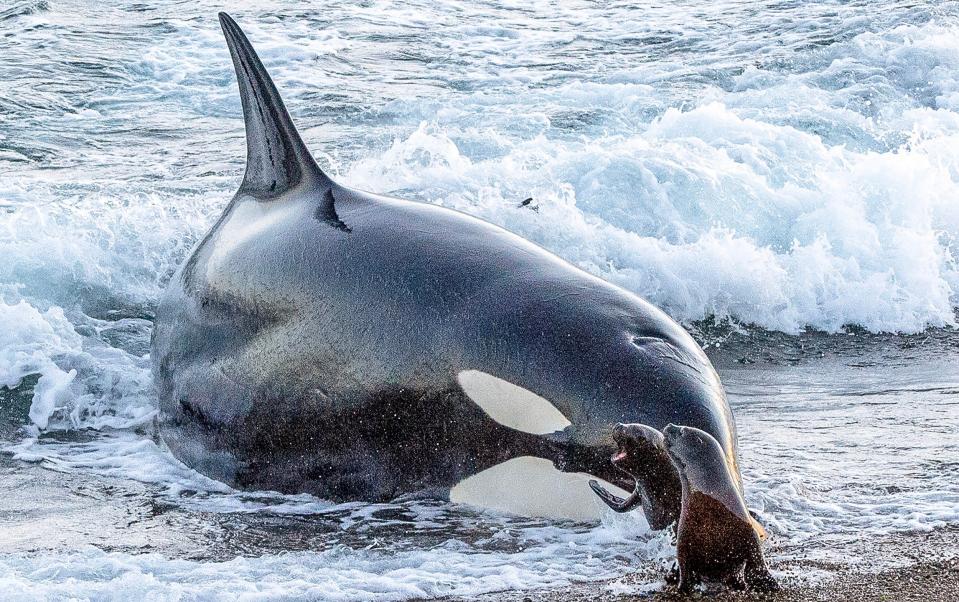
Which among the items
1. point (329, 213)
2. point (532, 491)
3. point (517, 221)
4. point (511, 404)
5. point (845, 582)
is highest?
point (329, 213)

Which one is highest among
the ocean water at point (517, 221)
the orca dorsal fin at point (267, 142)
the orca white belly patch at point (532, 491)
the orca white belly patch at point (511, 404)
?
the orca dorsal fin at point (267, 142)

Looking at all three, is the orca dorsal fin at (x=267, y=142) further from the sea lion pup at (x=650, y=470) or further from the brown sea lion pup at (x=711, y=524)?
the brown sea lion pup at (x=711, y=524)

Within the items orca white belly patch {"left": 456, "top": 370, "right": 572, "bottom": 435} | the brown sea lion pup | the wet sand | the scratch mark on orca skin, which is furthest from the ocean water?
the scratch mark on orca skin

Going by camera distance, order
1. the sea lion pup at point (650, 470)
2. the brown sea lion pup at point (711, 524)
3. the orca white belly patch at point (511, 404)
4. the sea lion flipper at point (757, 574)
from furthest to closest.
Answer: the orca white belly patch at point (511, 404), the sea lion pup at point (650, 470), the sea lion flipper at point (757, 574), the brown sea lion pup at point (711, 524)

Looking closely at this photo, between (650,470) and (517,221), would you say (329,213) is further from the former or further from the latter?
(517,221)

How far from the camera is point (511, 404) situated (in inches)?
219

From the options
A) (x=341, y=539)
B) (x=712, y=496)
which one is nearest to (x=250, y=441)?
(x=341, y=539)

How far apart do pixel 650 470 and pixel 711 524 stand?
44 cm

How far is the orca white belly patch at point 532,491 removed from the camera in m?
5.47

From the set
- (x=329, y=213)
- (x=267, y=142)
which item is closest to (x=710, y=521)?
(x=329, y=213)

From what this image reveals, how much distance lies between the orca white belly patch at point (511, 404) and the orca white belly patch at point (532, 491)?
16 centimetres

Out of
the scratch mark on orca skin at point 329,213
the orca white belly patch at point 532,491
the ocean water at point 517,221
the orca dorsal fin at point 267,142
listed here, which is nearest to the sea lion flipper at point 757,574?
the ocean water at point 517,221

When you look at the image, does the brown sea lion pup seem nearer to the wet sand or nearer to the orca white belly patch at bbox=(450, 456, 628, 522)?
the wet sand

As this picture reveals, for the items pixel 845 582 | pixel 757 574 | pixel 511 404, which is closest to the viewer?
pixel 757 574
